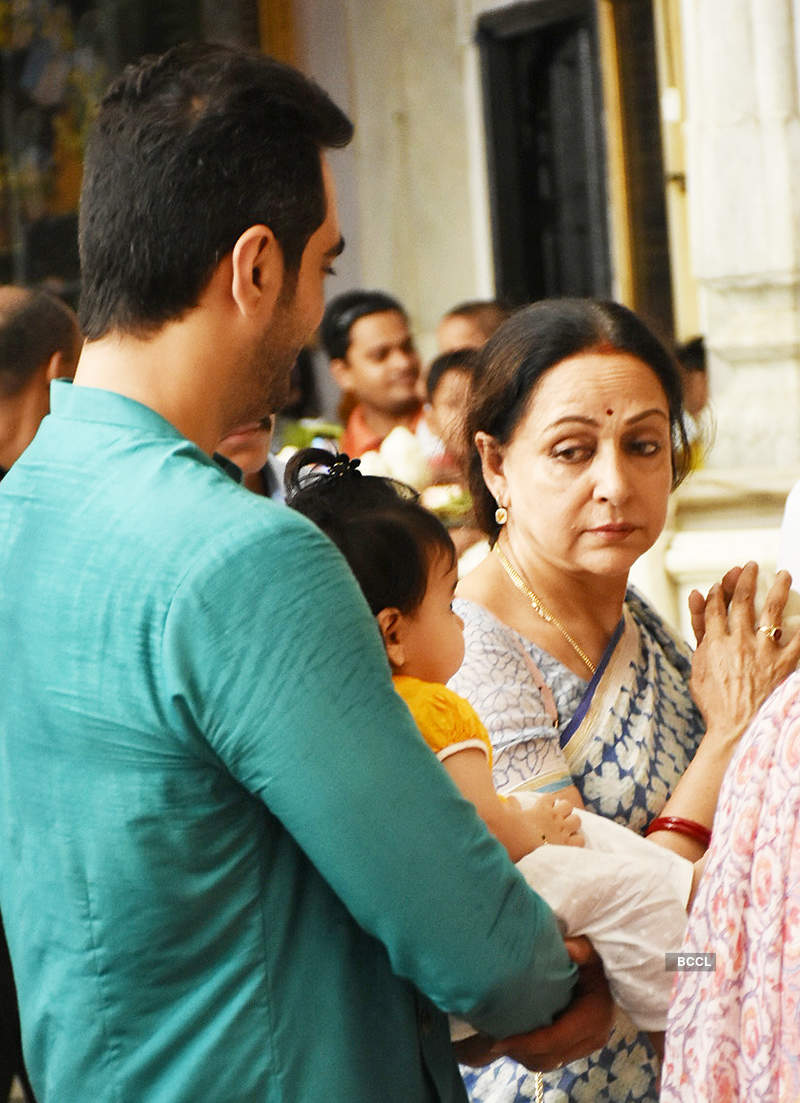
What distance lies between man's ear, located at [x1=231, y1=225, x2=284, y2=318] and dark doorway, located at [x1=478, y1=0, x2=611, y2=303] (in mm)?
6671

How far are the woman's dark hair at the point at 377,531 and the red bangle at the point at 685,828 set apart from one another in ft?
1.45

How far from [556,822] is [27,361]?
6.67 ft

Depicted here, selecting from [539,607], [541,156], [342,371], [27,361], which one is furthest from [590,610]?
[541,156]

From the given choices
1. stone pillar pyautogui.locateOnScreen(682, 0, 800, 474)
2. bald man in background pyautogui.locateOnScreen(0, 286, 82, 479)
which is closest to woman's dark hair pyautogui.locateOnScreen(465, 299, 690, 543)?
bald man in background pyautogui.locateOnScreen(0, 286, 82, 479)

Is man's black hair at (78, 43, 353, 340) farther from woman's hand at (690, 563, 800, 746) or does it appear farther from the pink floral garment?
woman's hand at (690, 563, 800, 746)

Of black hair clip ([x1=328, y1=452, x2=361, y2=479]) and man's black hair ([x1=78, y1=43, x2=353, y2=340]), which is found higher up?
man's black hair ([x1=78, y1=43, x2=353, y2=340])

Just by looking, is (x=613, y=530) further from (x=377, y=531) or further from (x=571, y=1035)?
(x=571, y=1035)

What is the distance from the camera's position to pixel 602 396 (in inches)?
84.9

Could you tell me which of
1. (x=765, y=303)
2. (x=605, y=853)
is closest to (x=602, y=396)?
(x=605, y=853)

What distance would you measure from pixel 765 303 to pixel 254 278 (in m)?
3.82

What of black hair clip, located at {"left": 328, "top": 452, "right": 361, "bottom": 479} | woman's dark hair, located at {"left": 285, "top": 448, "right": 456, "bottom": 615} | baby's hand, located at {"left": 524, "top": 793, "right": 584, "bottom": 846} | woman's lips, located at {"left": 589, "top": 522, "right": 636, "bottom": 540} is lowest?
baby's hand, located at {"left": 524, "top": 793, "right": 584, "bottom": 846}

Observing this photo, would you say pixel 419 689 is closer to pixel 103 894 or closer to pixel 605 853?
pixel 605 853

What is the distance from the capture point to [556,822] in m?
1.69

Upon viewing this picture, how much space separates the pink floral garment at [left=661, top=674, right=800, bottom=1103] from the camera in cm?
140
